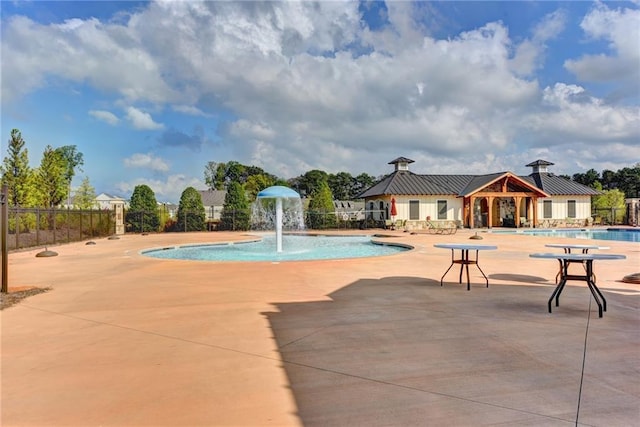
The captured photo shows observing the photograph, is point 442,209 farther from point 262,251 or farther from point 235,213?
point 262,251

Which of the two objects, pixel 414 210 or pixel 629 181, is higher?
pixel 629 181

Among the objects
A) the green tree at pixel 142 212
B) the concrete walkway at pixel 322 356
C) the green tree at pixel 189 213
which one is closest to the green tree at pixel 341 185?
the green tree at pixel 189 213

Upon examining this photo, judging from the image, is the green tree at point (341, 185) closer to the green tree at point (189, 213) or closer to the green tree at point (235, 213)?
the green tree at point (235, 213)

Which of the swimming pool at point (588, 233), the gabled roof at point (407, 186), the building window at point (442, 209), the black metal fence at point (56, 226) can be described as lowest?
the swimming pool at point (588, 233)

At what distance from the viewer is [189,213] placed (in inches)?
1126

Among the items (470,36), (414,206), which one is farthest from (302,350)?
Result: (414,206)

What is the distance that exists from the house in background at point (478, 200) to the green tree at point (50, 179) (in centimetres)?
2108

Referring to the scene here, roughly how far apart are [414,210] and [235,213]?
12933 millimetres

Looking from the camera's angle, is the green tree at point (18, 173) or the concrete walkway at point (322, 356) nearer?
the concrete walkway at point (322, 356)

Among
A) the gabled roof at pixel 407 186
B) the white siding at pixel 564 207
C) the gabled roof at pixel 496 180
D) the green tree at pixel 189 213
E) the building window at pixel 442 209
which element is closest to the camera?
the green tree at pixel 189 213

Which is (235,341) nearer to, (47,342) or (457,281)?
(47,342)

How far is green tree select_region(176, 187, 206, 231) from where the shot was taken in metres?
28.6

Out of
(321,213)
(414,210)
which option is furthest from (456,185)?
(321,213)

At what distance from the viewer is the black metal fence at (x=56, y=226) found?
58.2ft
